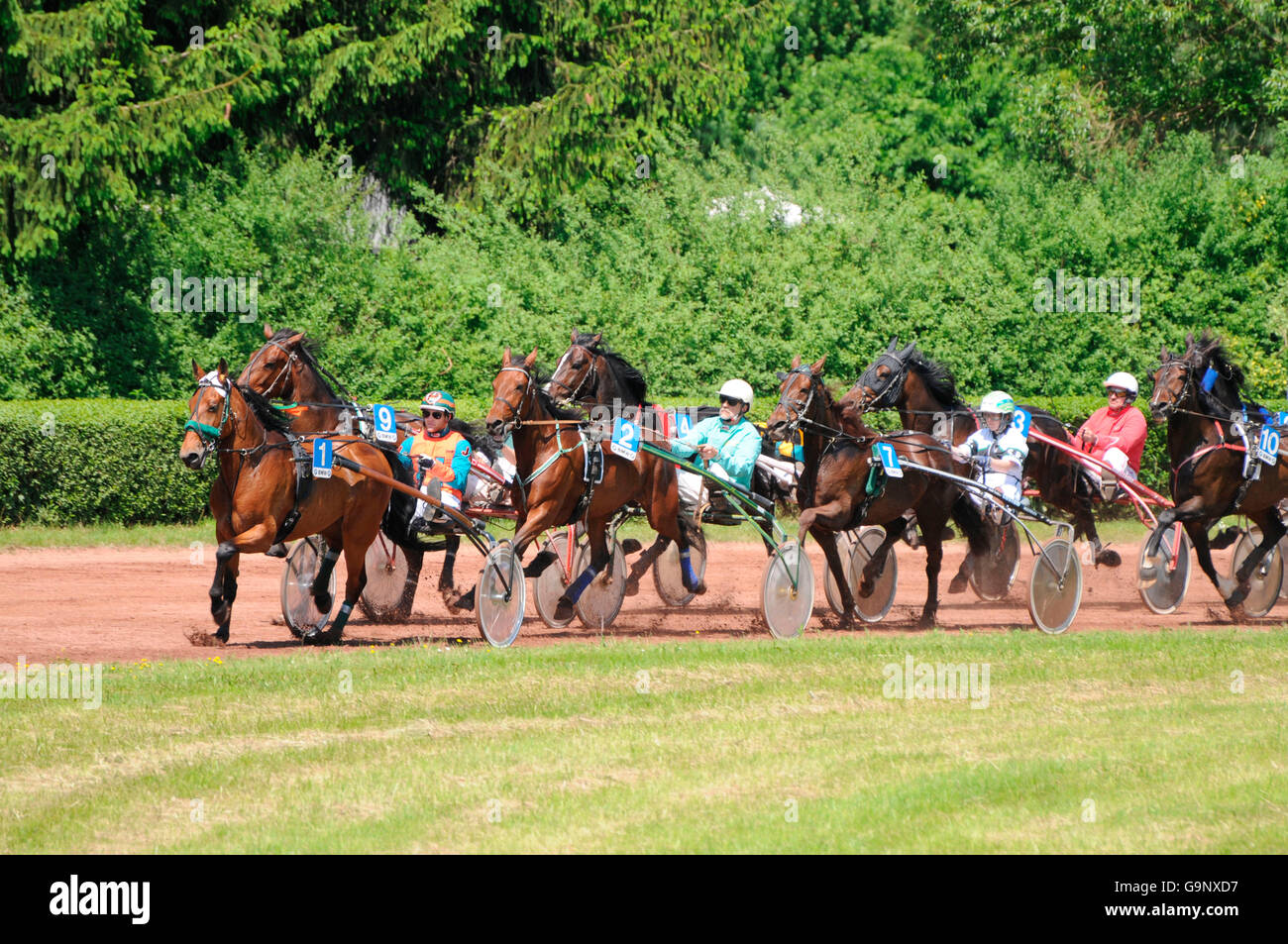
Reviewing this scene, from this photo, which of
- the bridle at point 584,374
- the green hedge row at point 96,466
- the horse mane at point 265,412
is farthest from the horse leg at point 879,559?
the green hedge row at point 96,466

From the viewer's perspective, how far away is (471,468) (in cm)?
1357

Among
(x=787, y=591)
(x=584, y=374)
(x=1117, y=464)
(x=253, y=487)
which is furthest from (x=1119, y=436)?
(x=253, y=487)

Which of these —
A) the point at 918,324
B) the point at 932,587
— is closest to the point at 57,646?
the point at 932,587

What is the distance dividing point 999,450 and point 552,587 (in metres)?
4.24

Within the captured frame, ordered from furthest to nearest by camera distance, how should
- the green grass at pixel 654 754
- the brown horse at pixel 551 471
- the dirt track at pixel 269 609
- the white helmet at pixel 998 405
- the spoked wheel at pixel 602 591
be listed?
the white helmet at pixel 998 405 → the spoked wheel at pixel 602 591 → the dirt track at pixel 269 609 → the brown horse at pixel 551 471 → the green grass at pixel 654 754

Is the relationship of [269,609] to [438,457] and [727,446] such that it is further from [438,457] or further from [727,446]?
[727,446]

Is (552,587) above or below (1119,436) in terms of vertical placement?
below

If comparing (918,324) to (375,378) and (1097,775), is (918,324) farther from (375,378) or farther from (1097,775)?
(1097,775)

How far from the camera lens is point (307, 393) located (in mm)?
12578

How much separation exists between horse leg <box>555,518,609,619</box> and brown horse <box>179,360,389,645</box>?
5.52ft
